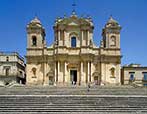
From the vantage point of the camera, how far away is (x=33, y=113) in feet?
101

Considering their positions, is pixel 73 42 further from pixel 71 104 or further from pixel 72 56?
pixel 71 104

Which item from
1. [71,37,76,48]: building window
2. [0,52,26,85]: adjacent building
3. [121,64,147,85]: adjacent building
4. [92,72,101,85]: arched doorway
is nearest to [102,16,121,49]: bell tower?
[92,72,101,85]: arched doorway

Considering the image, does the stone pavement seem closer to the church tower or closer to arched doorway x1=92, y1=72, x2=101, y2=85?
arched doorway x1=92, y1=72, x2=101, y2=85

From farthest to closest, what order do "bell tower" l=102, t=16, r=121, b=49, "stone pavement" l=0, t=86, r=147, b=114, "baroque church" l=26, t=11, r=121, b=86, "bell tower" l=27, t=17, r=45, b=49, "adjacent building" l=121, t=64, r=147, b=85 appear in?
1. "adjacent building" l=121, t=64, r=147, b=85
2. "bell tower" l=102, t=16, r=121, b=49
3. "bell tower" l=27, t=17, r=45, b=49
4. "baroque church" l=26, t=11, r=121, b=86
5. "stone pavement" l=0, t=86, r=147, b=114

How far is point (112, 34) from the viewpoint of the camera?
2354 inches

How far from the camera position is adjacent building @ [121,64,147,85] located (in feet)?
225

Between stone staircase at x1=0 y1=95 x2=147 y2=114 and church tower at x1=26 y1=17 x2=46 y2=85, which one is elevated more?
church tower at x1=26 y1=17 x2=46 y2=85

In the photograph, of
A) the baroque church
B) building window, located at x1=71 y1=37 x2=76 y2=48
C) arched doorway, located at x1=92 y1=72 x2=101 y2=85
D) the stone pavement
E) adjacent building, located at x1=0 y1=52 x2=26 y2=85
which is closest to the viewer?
the stone pavement

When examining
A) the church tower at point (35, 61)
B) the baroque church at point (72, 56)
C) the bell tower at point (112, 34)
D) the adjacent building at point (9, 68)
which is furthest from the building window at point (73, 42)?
the adjacent building at point (9, 68)

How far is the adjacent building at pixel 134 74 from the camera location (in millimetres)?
68500

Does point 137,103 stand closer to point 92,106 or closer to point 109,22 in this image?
point 92,106

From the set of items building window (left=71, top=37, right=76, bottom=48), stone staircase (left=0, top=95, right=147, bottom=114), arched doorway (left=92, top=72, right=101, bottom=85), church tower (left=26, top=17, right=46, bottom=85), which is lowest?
stone staircase (left=0, top=95, right=147, bottom=114)

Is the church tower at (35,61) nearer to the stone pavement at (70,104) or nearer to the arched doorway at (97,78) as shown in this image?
the arched doorway at (97,78)

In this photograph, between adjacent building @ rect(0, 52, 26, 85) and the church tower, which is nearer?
the church tower
